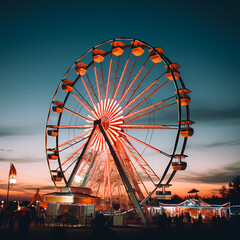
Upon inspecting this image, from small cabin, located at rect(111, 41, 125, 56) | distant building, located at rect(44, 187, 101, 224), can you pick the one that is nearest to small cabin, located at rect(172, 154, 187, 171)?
distant building, located at rect(44, 187, 101, 224)

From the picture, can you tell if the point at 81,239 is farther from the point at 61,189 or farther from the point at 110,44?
the point at 110,44

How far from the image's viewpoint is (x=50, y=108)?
24625 millimetres

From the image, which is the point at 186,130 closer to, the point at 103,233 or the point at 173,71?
the point at 173,71

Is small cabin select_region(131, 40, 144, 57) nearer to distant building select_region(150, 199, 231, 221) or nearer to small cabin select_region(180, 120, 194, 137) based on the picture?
small cabin select_region(180, 120, 194, 137)

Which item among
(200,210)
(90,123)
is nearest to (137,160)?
(90,123)

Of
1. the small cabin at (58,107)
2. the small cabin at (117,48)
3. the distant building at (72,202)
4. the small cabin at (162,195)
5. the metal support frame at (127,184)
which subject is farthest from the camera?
the small cabin at (58,107)

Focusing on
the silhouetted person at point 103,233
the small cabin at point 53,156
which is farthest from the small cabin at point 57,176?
the silhouetted person at point 103,233

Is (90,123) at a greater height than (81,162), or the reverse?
(90,123)

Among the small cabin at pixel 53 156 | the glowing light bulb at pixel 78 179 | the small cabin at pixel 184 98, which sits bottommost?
the glowing light bulb at pixel 78 179

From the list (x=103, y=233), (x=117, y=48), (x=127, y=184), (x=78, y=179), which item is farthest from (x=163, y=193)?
(x=103, y=233)

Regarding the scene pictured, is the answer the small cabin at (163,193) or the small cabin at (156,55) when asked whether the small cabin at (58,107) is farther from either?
the small cabin at (163,193)

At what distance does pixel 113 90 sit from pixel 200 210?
1576 cm

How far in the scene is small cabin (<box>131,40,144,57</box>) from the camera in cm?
2152

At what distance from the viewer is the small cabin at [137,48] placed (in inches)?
847
